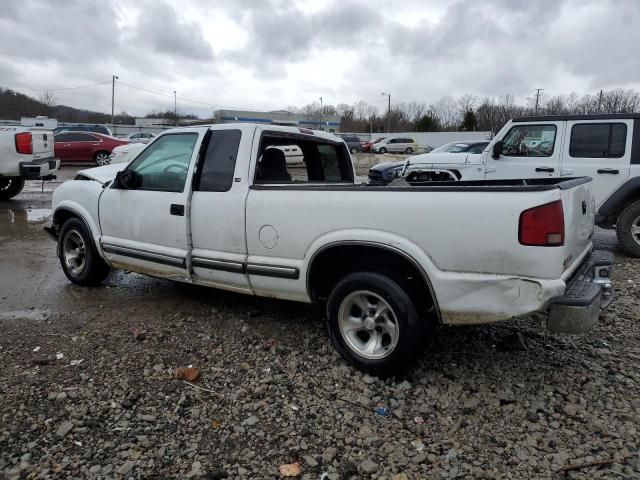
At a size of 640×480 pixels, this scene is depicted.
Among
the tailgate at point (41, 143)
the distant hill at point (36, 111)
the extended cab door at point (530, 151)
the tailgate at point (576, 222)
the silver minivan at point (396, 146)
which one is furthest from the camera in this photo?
the distant hill at point (36, 111)

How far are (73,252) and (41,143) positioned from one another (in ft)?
24.1

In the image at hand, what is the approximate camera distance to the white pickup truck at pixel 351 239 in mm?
2869

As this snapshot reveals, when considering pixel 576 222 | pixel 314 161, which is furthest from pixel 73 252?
pixel 576 222

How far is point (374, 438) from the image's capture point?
285 centimetres

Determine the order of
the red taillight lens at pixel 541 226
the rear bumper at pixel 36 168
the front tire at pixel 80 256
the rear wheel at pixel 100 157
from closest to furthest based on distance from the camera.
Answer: the red taillight lens at pixel 541 226, the front tire at pixel 80 256, the rear bumper at pixel 36 168, the rear wheel at pixel 100 157

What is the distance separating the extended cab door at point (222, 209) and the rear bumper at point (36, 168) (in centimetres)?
866

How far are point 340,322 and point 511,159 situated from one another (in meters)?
5.79

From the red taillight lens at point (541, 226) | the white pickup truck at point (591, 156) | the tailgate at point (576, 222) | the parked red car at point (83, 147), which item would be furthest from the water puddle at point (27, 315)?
the parked red car at point (83, 147)

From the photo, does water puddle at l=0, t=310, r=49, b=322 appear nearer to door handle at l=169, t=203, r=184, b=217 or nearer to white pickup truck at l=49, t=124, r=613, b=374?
white pickup truck at l=49, t=124, r=613, b=374

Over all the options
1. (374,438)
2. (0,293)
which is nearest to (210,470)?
(374,438)

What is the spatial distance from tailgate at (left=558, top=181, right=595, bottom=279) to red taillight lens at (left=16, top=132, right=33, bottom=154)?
11380mm

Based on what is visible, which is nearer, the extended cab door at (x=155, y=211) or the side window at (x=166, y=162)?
the extended cab door at (x=155, y=211)

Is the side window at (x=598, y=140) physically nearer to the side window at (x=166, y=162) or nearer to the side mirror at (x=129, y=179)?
the side window at (x=166, y=162)

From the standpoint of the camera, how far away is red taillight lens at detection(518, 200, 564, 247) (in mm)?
2785
